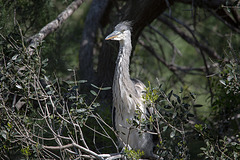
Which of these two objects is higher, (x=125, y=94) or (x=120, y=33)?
(x=120, y=33)

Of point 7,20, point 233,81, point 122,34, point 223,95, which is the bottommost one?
point 223,95

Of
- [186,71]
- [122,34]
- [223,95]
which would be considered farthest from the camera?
[186,71]

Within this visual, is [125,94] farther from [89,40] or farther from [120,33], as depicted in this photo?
[89,40]

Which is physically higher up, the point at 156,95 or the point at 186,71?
the point at 156,95

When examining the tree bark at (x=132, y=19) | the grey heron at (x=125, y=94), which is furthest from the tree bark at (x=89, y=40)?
the grey heron at (x=125, y=94)

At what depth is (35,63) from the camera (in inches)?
93.3

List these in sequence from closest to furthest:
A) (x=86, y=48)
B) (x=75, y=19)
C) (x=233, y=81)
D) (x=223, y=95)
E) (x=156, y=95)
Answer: (x=156, y=95) → (x=233, y=81) → (x=223, y=95) → (x=86, y=48) → (x=75, y=19)

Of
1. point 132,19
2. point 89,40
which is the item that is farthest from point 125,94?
point 89,40

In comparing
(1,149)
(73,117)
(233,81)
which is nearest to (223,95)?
(233,81)

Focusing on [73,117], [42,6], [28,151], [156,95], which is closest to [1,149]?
[28,151]

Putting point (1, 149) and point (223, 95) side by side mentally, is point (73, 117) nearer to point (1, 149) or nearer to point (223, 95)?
point (1, 149)

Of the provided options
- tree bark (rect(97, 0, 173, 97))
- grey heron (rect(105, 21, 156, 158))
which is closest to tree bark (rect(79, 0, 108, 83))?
tree bark (rect(97, 0, 173, 97))

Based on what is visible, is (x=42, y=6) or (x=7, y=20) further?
(x=42, y=6)

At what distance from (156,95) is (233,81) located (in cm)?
65
